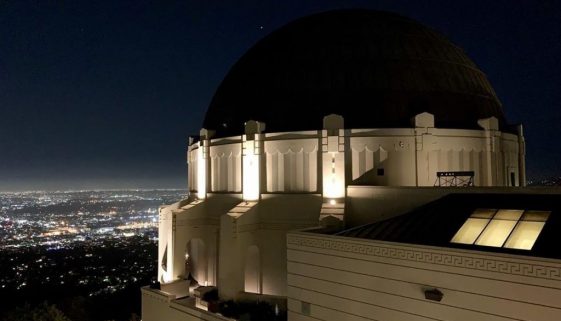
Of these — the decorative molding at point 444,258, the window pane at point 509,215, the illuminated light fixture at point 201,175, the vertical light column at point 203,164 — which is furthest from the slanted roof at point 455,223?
the illuminated light fixture at point 201,175

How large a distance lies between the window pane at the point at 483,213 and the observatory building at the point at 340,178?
77 mm

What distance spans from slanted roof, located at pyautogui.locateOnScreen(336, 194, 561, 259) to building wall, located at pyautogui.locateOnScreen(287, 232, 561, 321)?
574 millimetres

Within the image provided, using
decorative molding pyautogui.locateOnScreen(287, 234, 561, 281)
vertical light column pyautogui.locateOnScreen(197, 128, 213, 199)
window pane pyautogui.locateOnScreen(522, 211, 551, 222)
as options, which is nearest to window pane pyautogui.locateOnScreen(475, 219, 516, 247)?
window pane pyautogui.locateOnScreen(522, 211, 551, 222)

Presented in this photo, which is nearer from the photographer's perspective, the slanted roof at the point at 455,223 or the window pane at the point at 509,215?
the slanted roof at the point at 455,223

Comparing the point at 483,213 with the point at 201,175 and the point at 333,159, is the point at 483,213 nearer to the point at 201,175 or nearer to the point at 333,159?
the point at 333,159

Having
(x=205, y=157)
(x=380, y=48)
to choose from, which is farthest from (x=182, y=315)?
(x=380, y=48)

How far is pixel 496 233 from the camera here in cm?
1250

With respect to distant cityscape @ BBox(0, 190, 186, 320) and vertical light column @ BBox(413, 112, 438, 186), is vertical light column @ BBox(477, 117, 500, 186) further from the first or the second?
distant cityscape @ BBox(0, 190, 186, 320)

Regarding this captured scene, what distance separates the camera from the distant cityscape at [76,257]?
6644 centimetres

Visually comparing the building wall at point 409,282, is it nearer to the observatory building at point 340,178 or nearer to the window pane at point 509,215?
the observatory building at point 340,178

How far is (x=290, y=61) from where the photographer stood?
2698 centimetres

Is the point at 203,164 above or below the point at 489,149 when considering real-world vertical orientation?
below

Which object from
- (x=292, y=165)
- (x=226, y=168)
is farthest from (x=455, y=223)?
(x=226, y=168)

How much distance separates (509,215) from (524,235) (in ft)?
4.75
